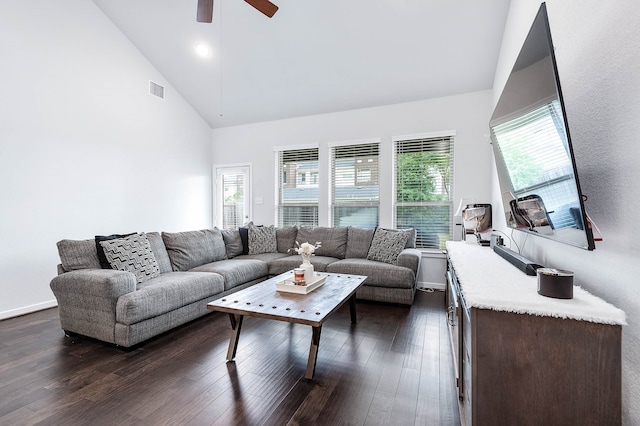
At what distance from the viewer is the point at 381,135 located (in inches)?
179

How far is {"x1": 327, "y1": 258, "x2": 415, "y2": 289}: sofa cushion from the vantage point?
3400 millimetres

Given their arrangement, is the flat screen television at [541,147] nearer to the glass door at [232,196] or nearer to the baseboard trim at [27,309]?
the glass door at [232,196]

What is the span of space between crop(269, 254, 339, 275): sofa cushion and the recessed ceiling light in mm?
3173

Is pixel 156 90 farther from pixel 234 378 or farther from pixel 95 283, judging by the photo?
pixel 234 378

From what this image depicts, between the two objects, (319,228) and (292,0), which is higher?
(292,0)

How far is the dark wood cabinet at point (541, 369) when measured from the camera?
883 millimetres

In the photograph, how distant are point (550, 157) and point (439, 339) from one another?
1.96 metres

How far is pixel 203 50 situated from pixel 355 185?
301 centimetres

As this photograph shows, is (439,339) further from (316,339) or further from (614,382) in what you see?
(614,382)

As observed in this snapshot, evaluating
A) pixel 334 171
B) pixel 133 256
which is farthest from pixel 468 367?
pixel 334 171

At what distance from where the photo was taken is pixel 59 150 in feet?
11.9

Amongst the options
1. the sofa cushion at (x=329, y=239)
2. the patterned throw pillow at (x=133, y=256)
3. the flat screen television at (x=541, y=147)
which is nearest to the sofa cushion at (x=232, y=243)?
the sofa cushion at (x=329, y=239)

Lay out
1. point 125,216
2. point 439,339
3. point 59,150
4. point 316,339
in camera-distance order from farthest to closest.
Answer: point 125,216 → point 59,150 → point 439,339 → point 316,339

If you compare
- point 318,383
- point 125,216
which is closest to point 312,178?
point 125,216
